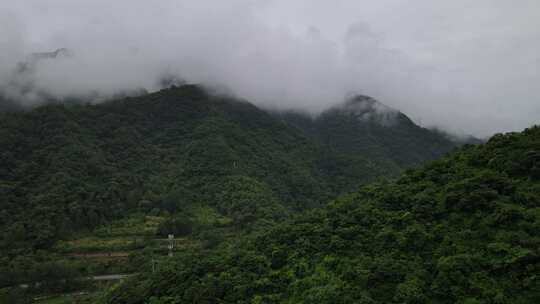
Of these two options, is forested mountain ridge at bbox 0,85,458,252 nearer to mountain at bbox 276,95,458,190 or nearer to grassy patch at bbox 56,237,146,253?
mountain at bbox 276,95,458,190

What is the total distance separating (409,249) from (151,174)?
60.7m

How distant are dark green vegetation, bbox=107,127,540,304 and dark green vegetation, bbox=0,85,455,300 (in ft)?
79.2

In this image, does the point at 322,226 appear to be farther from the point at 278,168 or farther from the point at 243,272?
the point at 278,168

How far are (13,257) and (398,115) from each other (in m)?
111

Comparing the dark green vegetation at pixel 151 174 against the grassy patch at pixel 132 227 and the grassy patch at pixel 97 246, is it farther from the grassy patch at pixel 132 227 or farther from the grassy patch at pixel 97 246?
the grassy patch at pixel 132 227

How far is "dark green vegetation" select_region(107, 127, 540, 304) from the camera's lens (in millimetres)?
15570

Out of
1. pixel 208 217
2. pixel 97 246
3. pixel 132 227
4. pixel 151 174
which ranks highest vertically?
pixel 151 174

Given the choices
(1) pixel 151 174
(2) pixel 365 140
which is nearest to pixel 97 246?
(1) pixel 151 174

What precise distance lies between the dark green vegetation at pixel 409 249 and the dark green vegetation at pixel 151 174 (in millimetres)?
24128

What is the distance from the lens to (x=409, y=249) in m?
19.1

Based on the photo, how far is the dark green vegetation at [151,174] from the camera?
5059 cm

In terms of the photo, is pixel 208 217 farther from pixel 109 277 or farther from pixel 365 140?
pixel 365 140

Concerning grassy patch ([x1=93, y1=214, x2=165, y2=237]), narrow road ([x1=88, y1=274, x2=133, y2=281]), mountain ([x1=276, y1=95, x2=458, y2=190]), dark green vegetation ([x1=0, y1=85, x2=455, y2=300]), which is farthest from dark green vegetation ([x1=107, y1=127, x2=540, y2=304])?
mountain ([x1=276, y1=95, x2=458, y2=190])

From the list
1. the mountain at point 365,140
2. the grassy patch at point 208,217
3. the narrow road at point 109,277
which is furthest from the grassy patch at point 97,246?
the mountain at point 365,140
